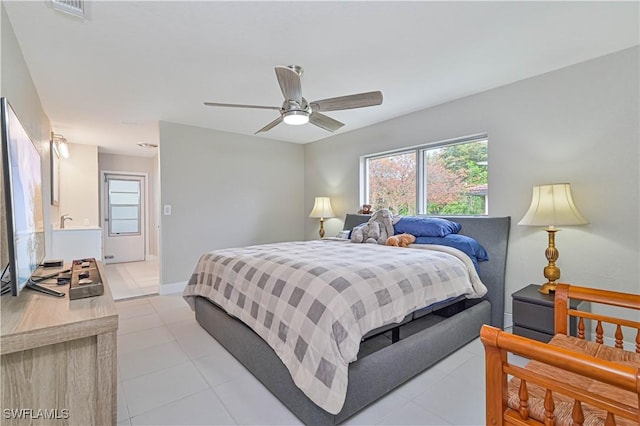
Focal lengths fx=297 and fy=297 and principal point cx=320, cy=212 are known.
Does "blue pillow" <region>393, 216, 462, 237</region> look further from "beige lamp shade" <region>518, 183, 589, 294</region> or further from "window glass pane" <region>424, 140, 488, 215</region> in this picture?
"beige lamp shade" <region>518, 183, 589, 294</region>

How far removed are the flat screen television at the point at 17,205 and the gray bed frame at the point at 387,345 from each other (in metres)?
1.17

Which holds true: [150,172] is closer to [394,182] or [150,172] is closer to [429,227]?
[394,182]

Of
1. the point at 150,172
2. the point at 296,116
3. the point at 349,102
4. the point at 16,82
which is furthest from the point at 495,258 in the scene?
the point at 150,172

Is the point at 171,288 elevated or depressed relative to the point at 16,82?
depressed

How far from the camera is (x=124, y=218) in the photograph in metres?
6.52

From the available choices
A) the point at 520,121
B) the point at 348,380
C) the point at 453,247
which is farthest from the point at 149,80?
the point at 520,121

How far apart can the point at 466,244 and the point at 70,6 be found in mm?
3413

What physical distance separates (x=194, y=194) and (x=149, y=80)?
72.9 inches

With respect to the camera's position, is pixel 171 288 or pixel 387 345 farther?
pixel 171 288

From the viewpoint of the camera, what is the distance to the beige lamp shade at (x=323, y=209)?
4855mm

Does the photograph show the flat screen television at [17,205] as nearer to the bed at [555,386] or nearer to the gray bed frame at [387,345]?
the gray bed frame at [387,345]

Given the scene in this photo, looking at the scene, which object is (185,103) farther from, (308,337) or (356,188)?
(308,337)

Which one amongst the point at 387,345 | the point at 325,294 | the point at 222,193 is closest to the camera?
the point at 325,294

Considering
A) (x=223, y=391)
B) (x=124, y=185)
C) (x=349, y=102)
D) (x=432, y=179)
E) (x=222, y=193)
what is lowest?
(x=223, y=391)
